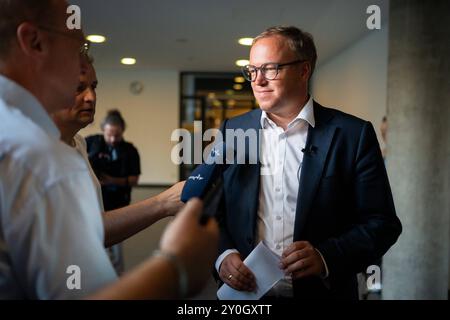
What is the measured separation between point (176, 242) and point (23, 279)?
275 mm

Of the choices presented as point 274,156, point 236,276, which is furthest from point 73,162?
point 274,156

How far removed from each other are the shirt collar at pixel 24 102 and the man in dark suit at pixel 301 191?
923 mm

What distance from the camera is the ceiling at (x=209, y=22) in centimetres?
536

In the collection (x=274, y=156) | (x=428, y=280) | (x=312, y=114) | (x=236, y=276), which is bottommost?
(x=428, y=280)

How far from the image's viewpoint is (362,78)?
270 inches

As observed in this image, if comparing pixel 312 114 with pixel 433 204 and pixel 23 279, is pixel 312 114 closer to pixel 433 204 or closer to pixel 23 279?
pixel 23 279

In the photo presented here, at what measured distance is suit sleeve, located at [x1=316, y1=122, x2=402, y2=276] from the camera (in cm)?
154

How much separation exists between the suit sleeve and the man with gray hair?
836 millimetres

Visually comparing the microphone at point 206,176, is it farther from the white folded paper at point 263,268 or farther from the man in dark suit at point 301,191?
the white folded paper at point 263,268

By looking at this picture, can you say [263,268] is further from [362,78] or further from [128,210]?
[362,78]

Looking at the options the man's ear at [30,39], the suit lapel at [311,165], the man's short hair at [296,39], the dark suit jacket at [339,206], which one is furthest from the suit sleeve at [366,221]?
the man's ear at [30,39]

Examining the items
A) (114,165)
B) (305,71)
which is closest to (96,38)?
(114,165)

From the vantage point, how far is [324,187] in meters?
1.58

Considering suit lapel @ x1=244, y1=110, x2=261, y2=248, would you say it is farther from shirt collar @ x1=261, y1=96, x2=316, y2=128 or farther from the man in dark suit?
shirt collar @ x1=261, y1=96, x2=316, y2=128
